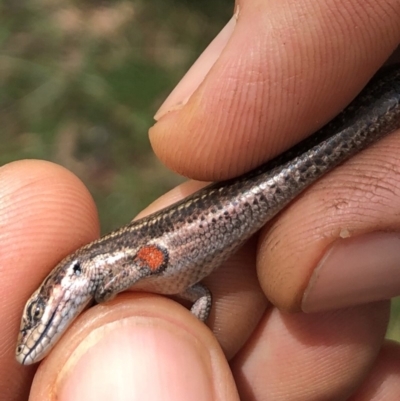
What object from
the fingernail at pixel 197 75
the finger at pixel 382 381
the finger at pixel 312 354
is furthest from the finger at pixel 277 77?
the finger at pixel 382 381

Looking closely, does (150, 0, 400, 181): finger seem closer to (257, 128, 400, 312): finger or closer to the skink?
the skink

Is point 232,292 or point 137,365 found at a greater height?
point 137,365

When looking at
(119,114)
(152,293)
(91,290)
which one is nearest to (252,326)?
(152,293)

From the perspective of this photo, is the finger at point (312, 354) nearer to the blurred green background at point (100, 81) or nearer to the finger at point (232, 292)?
the finger at point (232, 292)

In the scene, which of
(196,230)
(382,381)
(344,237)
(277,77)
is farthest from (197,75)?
(382,381)

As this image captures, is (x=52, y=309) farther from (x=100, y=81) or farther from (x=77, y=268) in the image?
(x=100, y=81)

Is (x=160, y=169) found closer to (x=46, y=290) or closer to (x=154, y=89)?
(x=154, y=89)

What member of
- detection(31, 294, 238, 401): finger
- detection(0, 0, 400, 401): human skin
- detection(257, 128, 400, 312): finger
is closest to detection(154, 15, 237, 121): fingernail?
detection(0, 0, 400, 401): human skin
